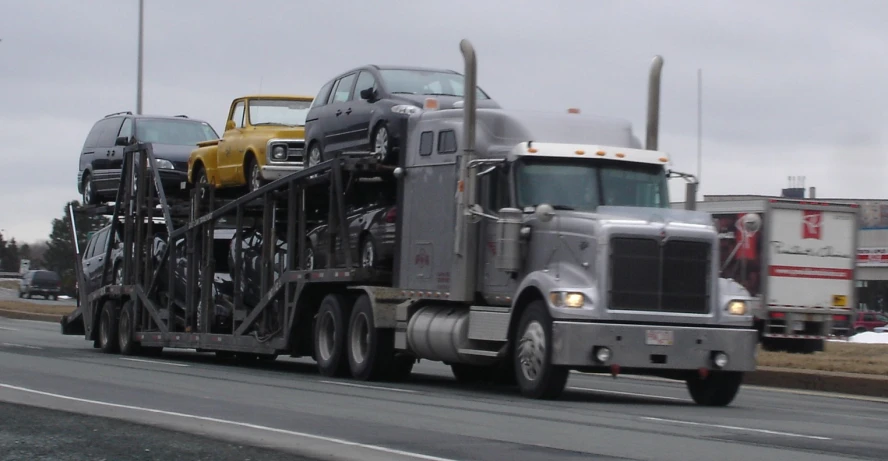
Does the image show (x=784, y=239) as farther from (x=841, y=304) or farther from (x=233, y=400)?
(x=233, y=400)

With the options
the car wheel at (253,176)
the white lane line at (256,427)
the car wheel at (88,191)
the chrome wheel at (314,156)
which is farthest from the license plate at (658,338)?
the car wheel at (88,191)

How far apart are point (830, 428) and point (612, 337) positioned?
2.58 metres

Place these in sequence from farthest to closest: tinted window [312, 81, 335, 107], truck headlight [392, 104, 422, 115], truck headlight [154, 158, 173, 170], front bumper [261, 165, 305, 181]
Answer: truck headlight [154, 158, 173, 170]
front bumper [261, 165, 305, 181]
tinted window [312, 81, 335, 107]
truck headlight [392, 104, 422, 115]

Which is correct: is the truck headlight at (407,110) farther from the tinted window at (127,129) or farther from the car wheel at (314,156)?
the tinted window at (127,129)

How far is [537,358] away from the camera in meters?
14.5

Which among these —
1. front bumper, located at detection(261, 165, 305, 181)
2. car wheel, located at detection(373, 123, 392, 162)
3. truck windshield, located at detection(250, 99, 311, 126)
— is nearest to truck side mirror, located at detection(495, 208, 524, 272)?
car wheel, located at detection(373, 123, 392, 162)

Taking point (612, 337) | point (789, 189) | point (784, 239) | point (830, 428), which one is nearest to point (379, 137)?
point (612, 337)

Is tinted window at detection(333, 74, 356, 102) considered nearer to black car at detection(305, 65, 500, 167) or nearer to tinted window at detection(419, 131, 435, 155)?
black car at detection(305, 65, 500, 167)

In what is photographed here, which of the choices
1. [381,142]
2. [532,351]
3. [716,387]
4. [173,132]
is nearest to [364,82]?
[381,142]

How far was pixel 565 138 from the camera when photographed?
1586 centimetres

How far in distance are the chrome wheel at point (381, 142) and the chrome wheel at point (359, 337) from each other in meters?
2.02

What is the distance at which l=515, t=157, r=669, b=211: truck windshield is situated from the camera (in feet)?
50.1

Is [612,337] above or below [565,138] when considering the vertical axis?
below

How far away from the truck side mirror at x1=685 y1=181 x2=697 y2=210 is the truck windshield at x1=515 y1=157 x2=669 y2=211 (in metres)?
0.76
